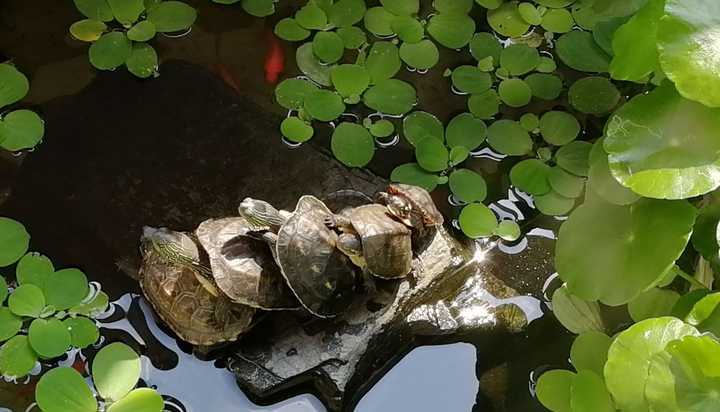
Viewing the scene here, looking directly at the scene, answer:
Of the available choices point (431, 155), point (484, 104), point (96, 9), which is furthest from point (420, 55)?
point (96, 9)

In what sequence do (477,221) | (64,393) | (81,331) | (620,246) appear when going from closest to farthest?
(620,246) < (64,393) < (81,331) < (477,221)

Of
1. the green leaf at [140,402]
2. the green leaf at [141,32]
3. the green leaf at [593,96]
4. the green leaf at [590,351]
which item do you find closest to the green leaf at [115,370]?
the green leaf at [140,402]

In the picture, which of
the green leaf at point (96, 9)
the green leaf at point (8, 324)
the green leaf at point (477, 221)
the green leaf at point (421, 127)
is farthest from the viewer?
the green leaf at point (96, 9)

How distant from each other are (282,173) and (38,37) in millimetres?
833

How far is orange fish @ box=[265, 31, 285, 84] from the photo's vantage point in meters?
2.59

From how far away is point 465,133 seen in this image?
247 centimetres

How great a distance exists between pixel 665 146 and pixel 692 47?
20cm

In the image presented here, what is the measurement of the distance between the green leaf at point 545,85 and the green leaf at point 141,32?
108cm

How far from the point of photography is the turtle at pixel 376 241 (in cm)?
209

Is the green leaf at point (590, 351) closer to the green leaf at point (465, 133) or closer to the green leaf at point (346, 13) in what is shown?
the green leaf at point (465, 133)

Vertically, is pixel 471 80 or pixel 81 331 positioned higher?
pixel 471 80

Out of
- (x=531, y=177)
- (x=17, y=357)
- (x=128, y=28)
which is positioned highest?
(x=128, y=28)

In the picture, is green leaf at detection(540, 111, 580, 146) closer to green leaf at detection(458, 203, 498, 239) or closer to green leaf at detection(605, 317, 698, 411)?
green leaf at detection(458, 203, 498, 239)

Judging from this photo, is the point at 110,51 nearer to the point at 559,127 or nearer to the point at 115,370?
the point at 115,370
